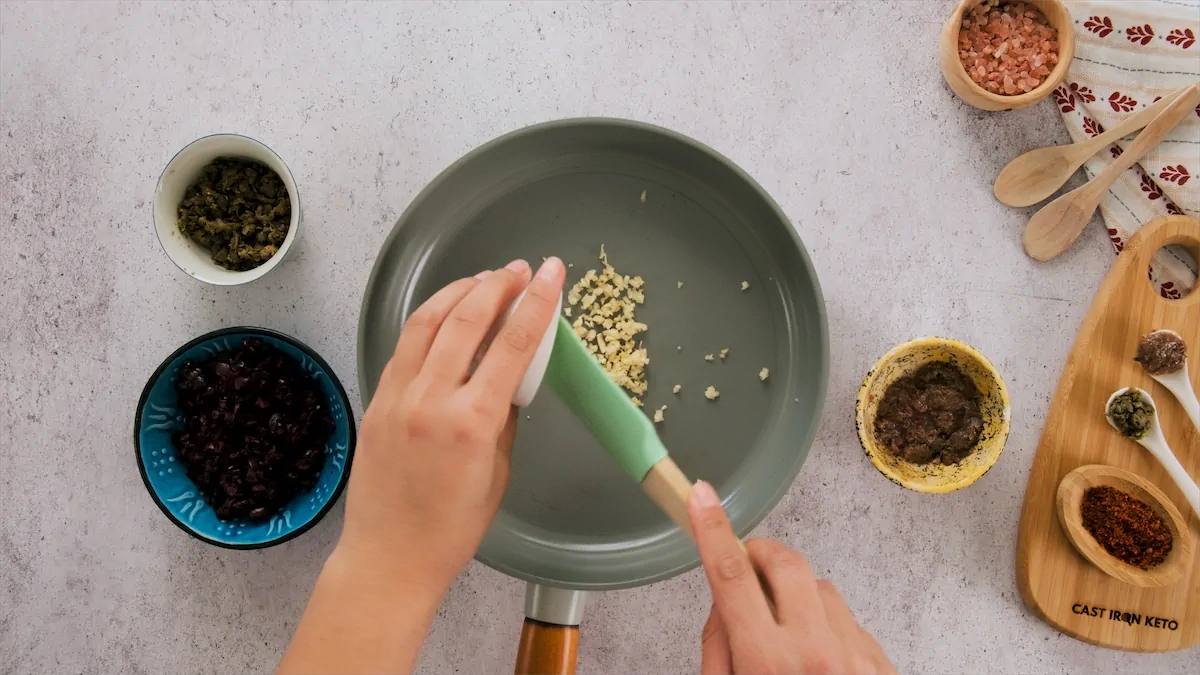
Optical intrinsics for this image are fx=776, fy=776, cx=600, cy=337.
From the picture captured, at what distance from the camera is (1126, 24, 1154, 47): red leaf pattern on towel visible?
3.29 ft

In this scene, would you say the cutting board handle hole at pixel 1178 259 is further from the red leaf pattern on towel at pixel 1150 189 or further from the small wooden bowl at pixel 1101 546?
the small wooden bowl at pixel 1101 546

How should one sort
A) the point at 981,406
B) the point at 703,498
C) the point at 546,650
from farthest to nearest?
the point at 981,406 < the point at 546,650 < the point at 703,498

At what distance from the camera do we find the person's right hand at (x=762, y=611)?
2.14 ft

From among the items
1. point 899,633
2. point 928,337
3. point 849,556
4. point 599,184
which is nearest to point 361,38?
point 599,184

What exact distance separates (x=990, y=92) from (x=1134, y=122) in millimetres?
190

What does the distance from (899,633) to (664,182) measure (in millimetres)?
663

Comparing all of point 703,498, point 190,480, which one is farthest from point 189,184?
point 703,498

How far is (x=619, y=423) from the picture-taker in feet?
2.39

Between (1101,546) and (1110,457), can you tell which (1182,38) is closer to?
(1110,457)

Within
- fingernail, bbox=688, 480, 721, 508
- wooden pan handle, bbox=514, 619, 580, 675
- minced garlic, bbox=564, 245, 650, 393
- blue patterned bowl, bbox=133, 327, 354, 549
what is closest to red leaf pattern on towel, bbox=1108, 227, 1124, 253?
minced garlic, bbox=564, 245, 650, 393

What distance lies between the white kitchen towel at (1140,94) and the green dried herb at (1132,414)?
6.4 inches

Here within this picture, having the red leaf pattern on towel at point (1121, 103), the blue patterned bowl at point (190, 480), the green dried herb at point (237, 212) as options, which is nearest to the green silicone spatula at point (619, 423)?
the blue patterned bowl at point (190, 480)

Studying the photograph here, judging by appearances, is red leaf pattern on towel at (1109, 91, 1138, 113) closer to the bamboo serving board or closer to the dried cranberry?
the bamboo serving board

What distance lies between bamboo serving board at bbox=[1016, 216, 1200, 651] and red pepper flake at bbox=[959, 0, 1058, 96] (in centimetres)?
25
